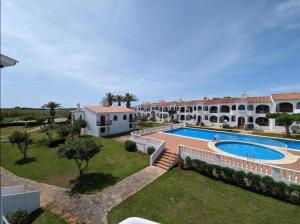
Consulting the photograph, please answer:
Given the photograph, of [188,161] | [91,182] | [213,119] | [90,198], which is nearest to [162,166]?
[188,161]

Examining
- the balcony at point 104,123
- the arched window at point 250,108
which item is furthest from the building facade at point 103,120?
the arched window at point 250,108

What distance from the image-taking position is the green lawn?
15555 mm

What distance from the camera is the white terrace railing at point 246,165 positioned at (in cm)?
1210

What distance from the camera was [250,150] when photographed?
21.9m

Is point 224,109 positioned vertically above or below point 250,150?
above

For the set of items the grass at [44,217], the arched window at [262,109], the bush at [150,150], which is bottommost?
A: the grass at [44,217]

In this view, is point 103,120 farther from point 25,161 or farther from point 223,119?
point 223,119

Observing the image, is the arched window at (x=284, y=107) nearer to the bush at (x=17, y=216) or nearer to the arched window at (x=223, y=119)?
the arched window at (x=223, y=119)

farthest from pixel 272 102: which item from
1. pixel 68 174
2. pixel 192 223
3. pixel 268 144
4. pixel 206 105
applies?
pixel 68 174

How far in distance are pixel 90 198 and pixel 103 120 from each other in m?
22.8

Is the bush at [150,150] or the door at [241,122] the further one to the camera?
the door at [241,122]

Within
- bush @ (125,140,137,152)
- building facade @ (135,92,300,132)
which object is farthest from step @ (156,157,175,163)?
building facade @ (135,92,300,132)

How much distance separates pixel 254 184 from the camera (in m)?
12.9

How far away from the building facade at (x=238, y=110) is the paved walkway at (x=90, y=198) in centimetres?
3555
